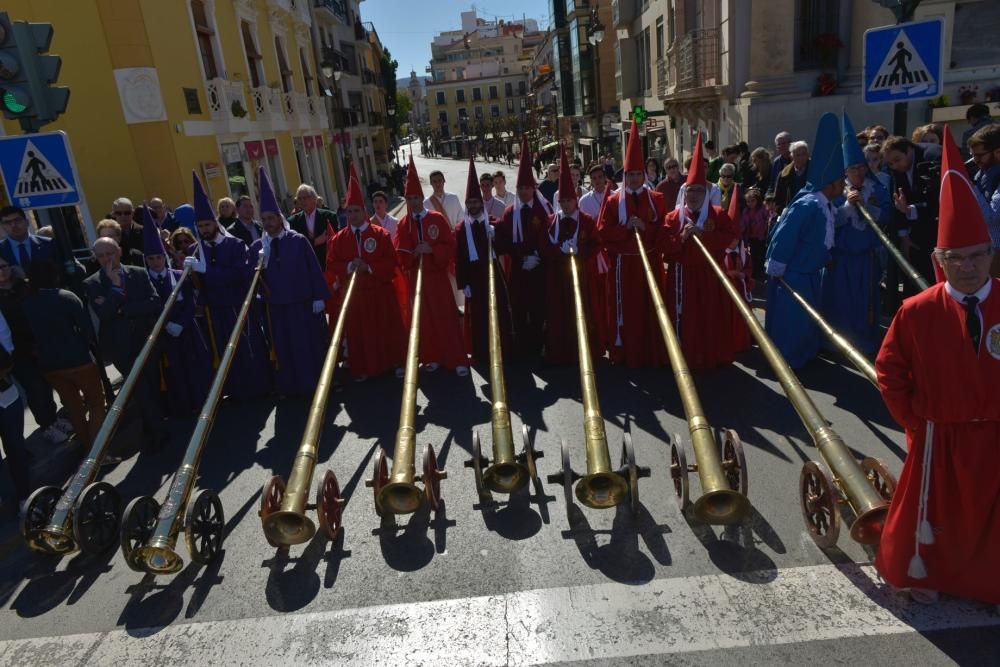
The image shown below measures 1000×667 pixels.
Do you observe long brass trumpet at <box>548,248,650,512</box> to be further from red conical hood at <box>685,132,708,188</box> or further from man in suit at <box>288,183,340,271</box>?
man in suit at <box>288,183,340,271</box>

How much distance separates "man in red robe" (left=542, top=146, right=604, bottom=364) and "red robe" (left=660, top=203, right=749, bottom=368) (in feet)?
2.65

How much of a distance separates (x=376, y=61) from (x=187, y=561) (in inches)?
2250

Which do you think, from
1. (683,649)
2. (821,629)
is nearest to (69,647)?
(683,649)

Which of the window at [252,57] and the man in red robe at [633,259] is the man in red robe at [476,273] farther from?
the window at [252,57]

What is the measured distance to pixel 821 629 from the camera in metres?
3.33

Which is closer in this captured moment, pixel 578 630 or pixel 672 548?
pixel 578 630

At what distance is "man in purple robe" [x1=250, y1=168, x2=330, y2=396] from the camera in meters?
7.09

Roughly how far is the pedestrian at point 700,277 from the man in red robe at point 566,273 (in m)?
0.78

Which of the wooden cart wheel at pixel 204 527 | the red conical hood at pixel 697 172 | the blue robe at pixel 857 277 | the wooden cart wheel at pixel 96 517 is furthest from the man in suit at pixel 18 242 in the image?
the blue robe at pixel 857 277

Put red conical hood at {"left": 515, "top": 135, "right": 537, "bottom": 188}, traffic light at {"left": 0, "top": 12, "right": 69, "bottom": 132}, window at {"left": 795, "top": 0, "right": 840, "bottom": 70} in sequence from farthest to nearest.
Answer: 1. window at {"left": 795, "top": 0, "right": 840, "bottom": 70}
2. red conical hood at {"left": 515, "top": 135, "right": 537, "bottom": 188}
3. traffic light at {"left": 0, "top": 12, "right": 69, "bottom": 132}

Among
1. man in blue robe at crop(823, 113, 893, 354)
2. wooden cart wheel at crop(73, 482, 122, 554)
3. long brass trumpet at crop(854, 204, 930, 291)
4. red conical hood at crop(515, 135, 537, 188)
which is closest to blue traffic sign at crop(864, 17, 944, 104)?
man in blue robe at crop(823, 113, 893, 354)

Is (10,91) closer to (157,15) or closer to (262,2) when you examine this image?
(157,15)

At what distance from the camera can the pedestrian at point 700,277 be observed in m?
6.71

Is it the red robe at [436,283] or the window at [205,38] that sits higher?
the window at [205,38]
